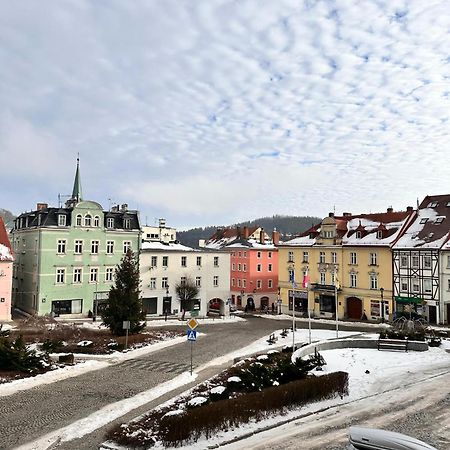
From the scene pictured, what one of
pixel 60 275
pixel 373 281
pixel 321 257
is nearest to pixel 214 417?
pixel 60 275


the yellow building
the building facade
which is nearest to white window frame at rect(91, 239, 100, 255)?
the yellow building

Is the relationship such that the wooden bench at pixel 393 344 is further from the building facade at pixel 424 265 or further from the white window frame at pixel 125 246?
the white window frame at pixel 125 246

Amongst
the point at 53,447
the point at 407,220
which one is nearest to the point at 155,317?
the point at 407,220

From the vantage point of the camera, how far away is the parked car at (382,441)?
8.48 metres

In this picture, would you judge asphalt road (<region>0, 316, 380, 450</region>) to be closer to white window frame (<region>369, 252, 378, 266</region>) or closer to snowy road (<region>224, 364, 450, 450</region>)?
snowy road (<region>224, 364, 450, 450</region>)

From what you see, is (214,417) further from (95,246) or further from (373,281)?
(373,281)

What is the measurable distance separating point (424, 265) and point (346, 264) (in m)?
9.03

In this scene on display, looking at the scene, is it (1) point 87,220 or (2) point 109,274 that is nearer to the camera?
(1) point 87,220

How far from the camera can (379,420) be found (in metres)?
13.7

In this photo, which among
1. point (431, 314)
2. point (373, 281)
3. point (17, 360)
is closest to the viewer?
point (17, 360)

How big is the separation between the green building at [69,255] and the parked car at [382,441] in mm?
37913

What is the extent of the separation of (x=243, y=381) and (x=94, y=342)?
13837 mm

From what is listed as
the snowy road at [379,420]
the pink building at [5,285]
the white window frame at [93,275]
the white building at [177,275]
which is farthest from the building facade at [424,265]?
the pink building at [5,285]

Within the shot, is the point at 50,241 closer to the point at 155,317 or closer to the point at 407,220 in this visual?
the point at 155,317
